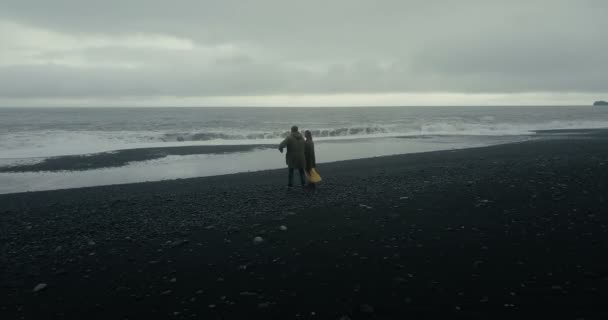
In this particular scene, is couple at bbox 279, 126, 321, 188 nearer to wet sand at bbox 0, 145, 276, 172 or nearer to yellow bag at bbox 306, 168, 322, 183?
yellow bag at bbox 306, 168, 322, 183

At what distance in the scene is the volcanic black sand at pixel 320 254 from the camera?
5.44m

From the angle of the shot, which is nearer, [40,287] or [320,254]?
[40,287]

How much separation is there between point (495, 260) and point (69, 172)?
21.6m

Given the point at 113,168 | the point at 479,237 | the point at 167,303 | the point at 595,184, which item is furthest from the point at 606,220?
the point at 113,168

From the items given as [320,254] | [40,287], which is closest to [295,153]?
[320,254]

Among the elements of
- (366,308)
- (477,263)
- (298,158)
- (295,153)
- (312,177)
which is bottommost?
(366,308)

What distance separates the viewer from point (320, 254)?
7344 mm

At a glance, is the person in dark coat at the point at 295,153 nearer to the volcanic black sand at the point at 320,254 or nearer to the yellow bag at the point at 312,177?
the yellow bag at the point at 312,177

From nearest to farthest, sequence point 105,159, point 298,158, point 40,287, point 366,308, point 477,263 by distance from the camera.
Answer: point 366,308 < point 40,287 < point 477,263 < point 298,158 < point 105,159

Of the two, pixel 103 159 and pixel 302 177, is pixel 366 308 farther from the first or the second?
pixel 103 159

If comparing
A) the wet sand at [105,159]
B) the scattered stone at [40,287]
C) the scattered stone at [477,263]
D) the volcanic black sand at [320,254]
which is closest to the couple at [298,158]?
the volcanic black sand at [320,254]

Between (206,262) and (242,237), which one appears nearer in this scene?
(206,262)

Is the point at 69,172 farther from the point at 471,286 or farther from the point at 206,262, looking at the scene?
the point at 471,286

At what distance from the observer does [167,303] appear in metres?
5.69
